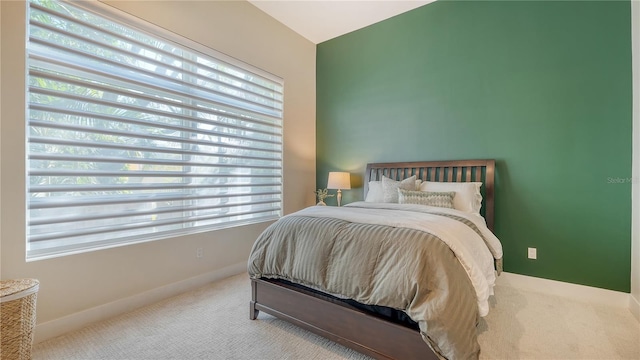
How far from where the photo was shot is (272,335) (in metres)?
1.83

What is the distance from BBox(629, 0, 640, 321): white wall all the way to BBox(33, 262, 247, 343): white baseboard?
3636 millimetres

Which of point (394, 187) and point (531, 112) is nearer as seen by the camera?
point (531, 112)

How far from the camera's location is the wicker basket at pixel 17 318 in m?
1.43

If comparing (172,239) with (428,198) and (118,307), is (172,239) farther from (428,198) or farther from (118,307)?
(428,198)

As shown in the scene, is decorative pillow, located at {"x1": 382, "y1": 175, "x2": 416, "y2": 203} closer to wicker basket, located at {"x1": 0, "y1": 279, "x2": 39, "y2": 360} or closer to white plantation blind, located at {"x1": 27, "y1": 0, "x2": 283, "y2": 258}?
white plantation blind, located at {"x1": 27, "y1": 0, "x2": 283, "y2": 258}

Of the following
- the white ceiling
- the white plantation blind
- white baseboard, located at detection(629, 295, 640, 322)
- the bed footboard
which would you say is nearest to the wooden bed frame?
the bed footboard

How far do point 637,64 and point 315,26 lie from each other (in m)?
3.28

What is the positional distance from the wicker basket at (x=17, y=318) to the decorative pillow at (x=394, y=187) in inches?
111

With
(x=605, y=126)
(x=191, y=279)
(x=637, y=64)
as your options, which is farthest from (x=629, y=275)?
(x=191, y=279)

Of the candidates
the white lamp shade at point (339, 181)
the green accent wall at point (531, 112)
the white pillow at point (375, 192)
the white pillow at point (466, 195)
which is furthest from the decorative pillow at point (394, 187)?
the white lamp shade at point (339, 181)

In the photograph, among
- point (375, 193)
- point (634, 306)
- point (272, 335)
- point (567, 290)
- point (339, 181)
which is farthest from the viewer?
point (339, 181)

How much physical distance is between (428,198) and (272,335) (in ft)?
5.87

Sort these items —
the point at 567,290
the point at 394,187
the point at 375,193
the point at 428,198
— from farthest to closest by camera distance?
the point at 375,193 → the point at 394,187 → the point at 428,198 → the point at 567,290

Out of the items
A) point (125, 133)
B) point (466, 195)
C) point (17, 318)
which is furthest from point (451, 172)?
point (17, 318)
